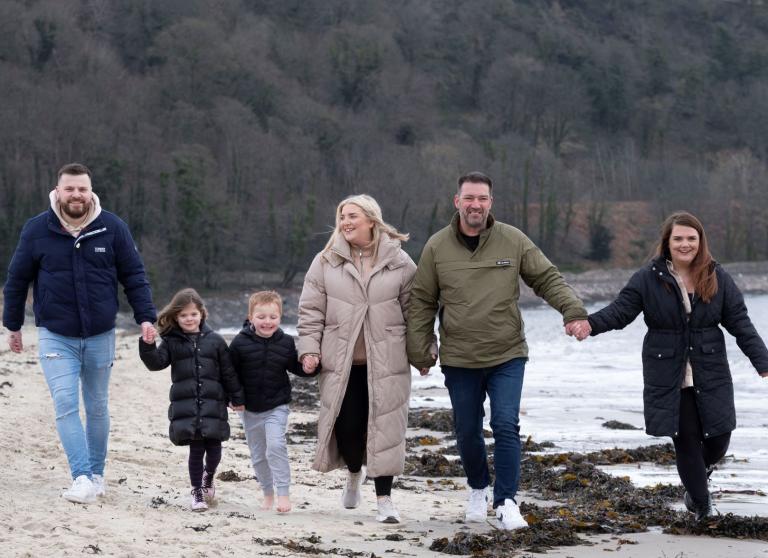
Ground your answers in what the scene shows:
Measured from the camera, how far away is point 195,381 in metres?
7.18

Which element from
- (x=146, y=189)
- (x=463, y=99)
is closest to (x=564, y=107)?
(x=463, y=99)

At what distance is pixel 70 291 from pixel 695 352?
133 inches

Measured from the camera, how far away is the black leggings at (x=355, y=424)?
729 cm

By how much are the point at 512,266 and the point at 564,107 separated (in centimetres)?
11351

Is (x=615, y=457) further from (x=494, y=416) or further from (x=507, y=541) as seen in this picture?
(x=507, y=541)

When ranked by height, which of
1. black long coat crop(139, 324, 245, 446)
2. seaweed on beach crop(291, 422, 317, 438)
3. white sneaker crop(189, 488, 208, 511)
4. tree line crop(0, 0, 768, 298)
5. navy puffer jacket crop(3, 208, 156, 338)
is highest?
tree line crop(0, 0, 768, 298)

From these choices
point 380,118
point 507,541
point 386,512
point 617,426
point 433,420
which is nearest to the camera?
point 507,541

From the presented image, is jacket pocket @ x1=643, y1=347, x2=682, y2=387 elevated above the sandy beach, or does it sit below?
above

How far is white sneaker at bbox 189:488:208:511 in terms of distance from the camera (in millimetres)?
7188

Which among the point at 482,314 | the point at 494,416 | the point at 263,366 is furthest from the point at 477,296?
the point at 263,366

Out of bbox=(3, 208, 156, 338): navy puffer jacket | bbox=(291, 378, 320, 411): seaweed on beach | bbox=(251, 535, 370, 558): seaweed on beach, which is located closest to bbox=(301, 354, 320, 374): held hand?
bbox=(3, 208, 156, 338): navy puffer jacket

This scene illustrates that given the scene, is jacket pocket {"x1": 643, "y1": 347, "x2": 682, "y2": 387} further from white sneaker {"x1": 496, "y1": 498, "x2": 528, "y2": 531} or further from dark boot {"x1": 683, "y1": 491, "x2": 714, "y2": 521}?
white sneaker {"x1": 496, "y1": 498, "x2": 528, "y2": 531}

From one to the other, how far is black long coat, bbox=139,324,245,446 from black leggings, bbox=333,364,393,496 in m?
0.63

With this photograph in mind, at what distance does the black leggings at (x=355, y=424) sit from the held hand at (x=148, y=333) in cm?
112
